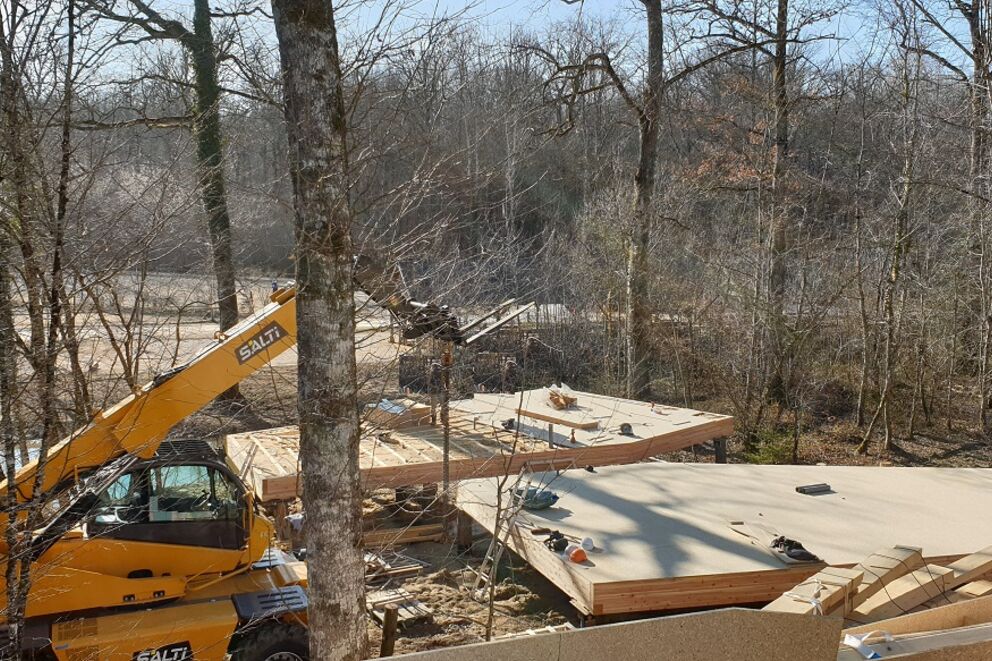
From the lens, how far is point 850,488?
9352mm

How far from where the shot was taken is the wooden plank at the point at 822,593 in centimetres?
556

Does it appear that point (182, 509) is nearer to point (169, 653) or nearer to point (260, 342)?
point (169, 653)

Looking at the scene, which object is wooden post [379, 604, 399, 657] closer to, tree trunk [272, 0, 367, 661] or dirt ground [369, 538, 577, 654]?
dirt ground [369, 538, 577, 654]

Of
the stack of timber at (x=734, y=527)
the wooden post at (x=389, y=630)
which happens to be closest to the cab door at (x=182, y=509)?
the wooden post at (x=389, y=630)

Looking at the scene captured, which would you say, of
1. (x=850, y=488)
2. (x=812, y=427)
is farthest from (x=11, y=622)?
(x=812, y=427)

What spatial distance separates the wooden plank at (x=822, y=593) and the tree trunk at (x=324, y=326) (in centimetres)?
284

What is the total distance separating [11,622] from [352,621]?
1701mm

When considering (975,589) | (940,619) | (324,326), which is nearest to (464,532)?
(975,589)

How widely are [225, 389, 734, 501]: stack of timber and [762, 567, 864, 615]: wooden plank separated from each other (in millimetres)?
3292

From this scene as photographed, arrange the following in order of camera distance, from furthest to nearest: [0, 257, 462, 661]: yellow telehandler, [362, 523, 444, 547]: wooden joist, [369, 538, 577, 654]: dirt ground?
[362, 523, 444, 547]: wooden joist
[369, 538, 577, 654]: dirt ground
[0, 257, 462, 661]: yellow telehandler

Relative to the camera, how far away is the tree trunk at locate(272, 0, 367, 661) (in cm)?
427

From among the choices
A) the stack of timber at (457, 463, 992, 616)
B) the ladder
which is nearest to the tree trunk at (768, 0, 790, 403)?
the stack of timber at (457, 463, 992, 616)

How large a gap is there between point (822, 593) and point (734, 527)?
1.99 meters

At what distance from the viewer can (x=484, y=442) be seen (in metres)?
10.7
